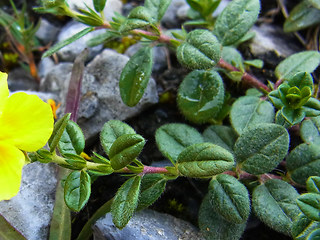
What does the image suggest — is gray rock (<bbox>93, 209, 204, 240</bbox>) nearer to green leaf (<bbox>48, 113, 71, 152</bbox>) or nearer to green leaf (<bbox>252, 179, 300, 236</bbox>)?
green leaf (<bbox>252, 179, 300, 236</bbox>)

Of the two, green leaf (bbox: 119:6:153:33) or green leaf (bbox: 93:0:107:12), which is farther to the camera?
green leaf (bbox: 93:0:107:12)

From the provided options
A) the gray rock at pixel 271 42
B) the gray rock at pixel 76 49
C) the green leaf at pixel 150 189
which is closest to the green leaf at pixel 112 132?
the green leaf at pixel 150 189

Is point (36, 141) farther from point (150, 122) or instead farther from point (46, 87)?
point (46, 87)

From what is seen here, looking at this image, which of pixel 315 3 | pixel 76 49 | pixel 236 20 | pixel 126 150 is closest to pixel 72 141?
pixel 126 150

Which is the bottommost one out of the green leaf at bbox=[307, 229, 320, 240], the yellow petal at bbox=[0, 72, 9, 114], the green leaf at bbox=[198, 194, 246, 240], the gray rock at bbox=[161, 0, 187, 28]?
the green leaf at bbox=[198, 194, 246, 240]

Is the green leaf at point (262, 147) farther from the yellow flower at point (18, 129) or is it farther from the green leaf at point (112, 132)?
the yellow flower at point (18, 129)

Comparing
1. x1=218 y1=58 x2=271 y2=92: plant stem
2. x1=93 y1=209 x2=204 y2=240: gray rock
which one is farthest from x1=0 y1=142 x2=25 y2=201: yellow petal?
x1=218 y1=58 x2=271 y2=92: plant stem

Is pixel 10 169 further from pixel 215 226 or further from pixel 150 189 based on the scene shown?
pixel 215 226
